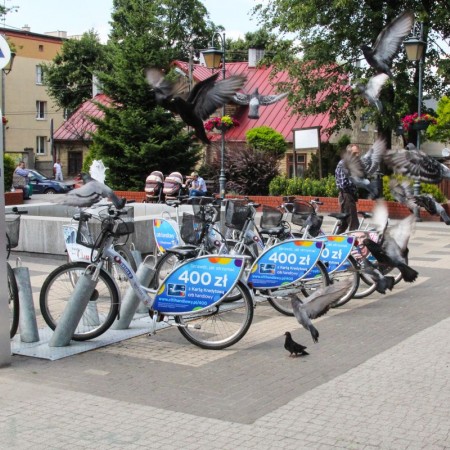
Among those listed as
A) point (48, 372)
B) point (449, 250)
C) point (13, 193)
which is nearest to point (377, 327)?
point (48, 372)

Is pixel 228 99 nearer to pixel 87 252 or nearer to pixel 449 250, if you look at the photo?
pixel 87 252

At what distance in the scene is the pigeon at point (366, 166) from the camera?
5.65 meters

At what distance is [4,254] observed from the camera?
22.5ft

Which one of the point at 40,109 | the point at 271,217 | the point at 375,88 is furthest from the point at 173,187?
the point at 40,109

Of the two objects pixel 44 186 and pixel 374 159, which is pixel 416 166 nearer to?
pixel 374 159

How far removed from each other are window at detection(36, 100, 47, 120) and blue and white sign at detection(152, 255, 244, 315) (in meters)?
57.7

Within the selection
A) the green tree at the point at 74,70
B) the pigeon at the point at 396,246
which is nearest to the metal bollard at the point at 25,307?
the pigeon at the point at 396,246

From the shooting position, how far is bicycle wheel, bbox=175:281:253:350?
7.41m

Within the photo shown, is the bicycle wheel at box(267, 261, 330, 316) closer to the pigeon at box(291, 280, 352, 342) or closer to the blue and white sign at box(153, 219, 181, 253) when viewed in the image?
the pigeon at box(291, 280, 352, 342)

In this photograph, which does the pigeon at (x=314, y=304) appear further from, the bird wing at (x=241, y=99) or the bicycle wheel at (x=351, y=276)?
the bicycle wheel at (x=351, y=276)

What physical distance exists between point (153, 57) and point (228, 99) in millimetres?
23186

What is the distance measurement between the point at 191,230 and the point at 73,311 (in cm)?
266

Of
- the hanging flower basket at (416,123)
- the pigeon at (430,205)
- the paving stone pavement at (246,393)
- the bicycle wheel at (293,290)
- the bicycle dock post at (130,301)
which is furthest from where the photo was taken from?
the hanging flower basket at (416,123)

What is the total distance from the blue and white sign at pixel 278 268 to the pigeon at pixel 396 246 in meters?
2.61
